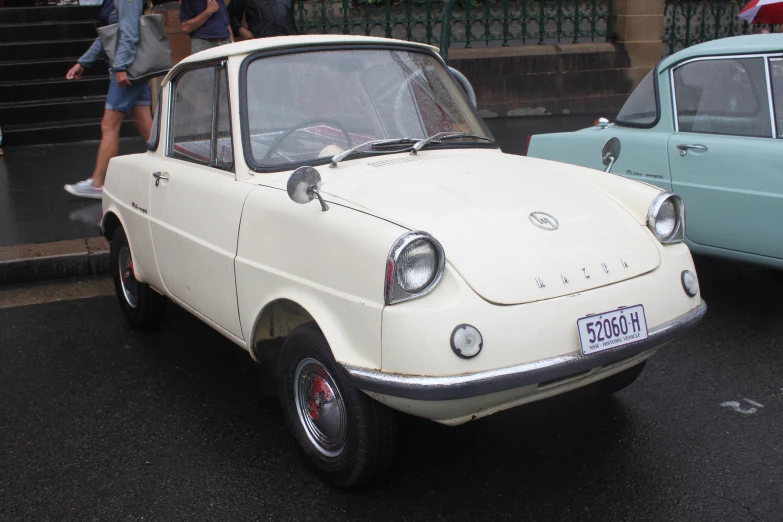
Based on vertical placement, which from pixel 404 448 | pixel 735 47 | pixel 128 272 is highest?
pixel 735 47

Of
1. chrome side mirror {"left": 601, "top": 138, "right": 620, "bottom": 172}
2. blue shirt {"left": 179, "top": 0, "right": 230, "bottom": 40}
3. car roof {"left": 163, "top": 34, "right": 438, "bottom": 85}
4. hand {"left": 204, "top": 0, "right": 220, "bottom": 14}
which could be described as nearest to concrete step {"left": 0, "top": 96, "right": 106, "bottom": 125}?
blue shirt {"left": 179, "top": 0, "right": 230, "bottom": 40}

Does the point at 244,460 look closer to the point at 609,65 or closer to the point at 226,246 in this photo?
the point at 226,246

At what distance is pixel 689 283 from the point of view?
3.18m

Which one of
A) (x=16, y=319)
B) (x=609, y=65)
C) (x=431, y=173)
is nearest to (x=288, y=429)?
(x=431, y=173)

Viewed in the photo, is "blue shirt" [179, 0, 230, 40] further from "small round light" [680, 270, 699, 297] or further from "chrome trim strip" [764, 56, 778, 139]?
"small round light" [680, 270, 699, 297]

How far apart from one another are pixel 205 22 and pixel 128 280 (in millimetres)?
3704

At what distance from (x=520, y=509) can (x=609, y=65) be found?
1093cm

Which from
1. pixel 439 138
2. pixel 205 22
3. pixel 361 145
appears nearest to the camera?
pixel 361 145

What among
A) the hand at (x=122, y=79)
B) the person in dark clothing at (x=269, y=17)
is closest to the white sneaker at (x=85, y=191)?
the hand at (x=122, y=79)

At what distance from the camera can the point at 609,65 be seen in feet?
41.7

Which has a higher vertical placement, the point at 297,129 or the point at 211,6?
the point at 211,6

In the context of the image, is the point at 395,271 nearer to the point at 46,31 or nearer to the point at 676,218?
the point at 676,218

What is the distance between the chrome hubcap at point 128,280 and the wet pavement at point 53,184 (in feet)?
5.26

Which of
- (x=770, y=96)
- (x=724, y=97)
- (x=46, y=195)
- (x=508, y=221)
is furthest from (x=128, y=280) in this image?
(x=770, y=96)
